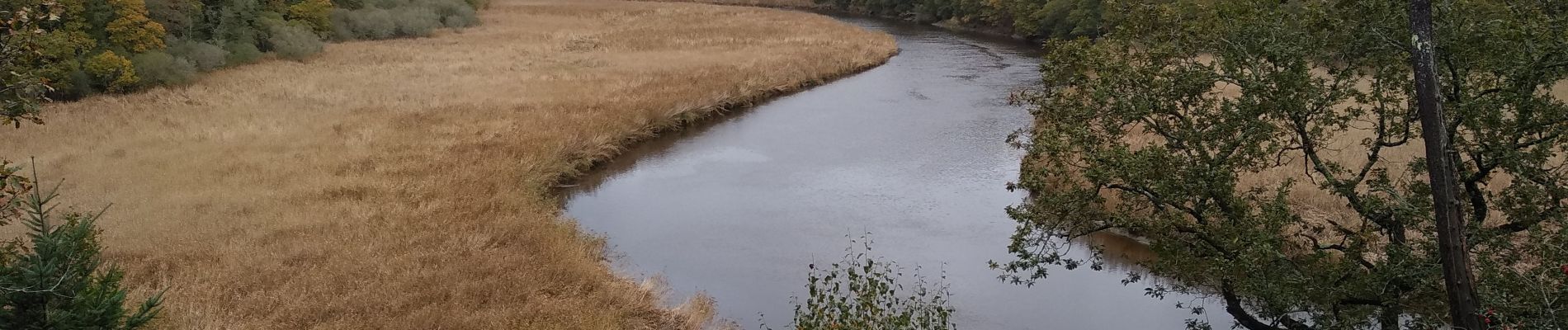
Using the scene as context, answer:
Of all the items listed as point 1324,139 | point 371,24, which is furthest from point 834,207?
point 371,24

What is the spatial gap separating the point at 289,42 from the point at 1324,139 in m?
30.4

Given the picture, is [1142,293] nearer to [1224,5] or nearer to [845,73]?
[1224,5]

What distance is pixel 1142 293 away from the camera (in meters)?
12.9

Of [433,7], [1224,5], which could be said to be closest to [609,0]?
[433,7]

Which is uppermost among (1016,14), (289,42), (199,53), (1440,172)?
(1016,14)

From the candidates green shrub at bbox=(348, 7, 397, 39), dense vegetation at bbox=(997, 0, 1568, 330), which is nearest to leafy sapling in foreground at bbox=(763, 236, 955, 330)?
dense vegetation at bbox=(997, 0, 1568, 330)

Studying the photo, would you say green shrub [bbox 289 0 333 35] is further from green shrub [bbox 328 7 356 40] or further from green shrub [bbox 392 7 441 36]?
green shrub [bbox 392 7 441 36]

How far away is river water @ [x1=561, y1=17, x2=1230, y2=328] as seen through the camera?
12.6m

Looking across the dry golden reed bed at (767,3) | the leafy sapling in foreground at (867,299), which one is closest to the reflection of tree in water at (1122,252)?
the leafy sapling in foreground at (867,299)

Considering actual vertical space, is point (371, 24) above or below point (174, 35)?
above

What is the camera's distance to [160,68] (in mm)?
23781

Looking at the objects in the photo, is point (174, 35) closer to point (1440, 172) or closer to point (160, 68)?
point (160, 68)

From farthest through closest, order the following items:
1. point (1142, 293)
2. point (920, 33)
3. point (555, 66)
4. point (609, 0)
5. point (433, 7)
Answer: point (609, 0) → point (920, 33) → point (433, 7) → point (555, 66) → point (1142, 293)

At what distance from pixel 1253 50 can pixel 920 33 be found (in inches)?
1696
